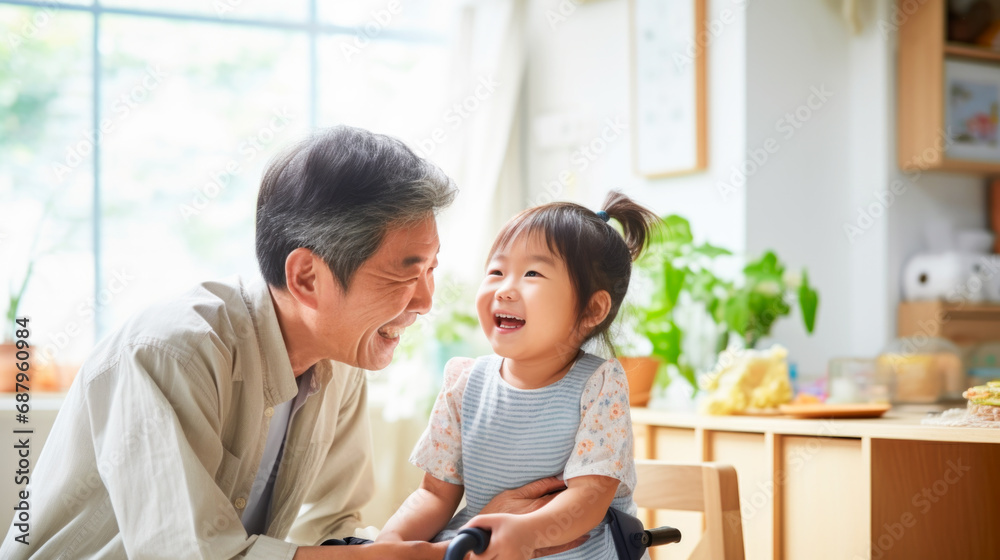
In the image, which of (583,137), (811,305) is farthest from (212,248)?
(811,305)

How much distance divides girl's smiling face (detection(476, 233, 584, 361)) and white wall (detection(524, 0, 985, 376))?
5.50 feet

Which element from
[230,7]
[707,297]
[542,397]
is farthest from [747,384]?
[230,7]

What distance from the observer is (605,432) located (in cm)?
131

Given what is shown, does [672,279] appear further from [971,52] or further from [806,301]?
[971,52]

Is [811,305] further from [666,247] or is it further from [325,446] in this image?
[325,446]

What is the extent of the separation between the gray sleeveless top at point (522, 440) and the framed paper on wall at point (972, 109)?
236cm

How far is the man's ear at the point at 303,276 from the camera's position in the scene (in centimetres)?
139

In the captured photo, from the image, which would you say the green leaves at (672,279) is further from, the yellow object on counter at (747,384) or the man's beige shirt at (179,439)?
the man's beige shirt at (179,439)

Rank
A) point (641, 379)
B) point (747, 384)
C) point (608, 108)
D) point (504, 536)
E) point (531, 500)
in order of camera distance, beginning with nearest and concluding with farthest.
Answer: point (504, 536) → point (531, 500) → point (747, 384) → point (641, 379) → point (608, 108)

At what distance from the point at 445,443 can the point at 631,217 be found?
20.3 inches

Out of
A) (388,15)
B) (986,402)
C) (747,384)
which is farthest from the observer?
(388,15)

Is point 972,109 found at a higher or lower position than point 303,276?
higher

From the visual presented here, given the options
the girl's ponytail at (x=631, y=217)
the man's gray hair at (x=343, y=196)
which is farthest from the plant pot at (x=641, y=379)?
the man's gray hair at (x=343, y=196)

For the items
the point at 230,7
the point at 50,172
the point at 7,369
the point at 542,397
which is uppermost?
the point at 230,7
